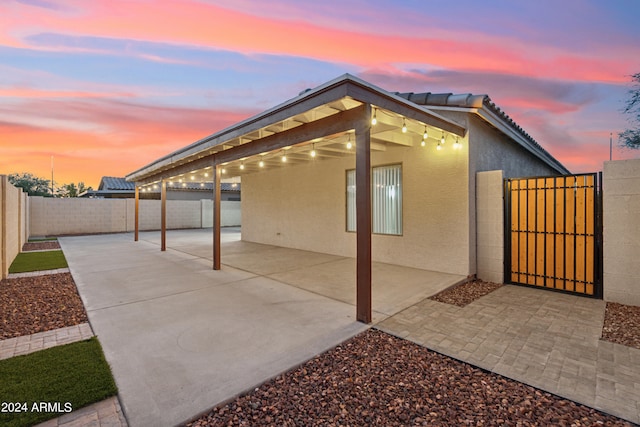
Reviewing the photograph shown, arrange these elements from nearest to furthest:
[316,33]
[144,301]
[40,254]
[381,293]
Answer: [144,301]
[381,293]
[316,33]
[40,254]

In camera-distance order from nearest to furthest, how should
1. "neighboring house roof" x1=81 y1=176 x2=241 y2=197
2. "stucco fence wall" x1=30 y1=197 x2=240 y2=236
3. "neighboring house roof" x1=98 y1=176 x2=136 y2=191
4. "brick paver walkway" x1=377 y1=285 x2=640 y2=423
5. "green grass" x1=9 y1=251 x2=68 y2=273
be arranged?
"brick paver walkway" x1=377 y1=285 x2=640 y2=423 < "green grass" x1=9 y1=251 x2=68 y2=273 < "stucco fence wall" x1=30 y1=197 x2=240 y2=236 < "neighboring house roof" x1=81 y1=176 x2=241 y2=197 < "neighboring house roof" x1=98 y1=176 x2=136 y2=191

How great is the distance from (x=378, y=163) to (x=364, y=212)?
4032 millimetres

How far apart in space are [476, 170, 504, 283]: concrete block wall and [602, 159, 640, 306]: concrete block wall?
4.90 ft

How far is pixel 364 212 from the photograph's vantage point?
368 centimetres

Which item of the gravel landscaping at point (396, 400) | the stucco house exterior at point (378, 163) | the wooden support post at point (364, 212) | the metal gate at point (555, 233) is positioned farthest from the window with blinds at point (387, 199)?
the gravel landscaping at point (396, 400)

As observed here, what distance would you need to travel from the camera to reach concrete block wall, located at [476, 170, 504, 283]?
225 inches

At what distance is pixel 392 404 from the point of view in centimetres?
212

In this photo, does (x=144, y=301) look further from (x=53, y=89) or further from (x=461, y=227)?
(x=53, y=89)

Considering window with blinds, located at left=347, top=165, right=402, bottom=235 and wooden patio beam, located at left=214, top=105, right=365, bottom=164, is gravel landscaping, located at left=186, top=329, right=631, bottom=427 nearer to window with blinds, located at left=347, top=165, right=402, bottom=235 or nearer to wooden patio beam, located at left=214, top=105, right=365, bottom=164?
wooden patio beam, located at left=214, top=105, right=365, bottom=164

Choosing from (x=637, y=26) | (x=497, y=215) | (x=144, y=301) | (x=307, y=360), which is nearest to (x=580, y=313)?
(x=497, y=215)

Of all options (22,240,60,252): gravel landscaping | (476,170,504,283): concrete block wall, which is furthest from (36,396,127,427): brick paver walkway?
(22,240,60,252): gravel landscaping

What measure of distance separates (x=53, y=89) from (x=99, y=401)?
1143 centimetres

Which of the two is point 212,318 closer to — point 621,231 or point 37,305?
point 37,305

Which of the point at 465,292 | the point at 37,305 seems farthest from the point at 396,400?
the point at 37,305
